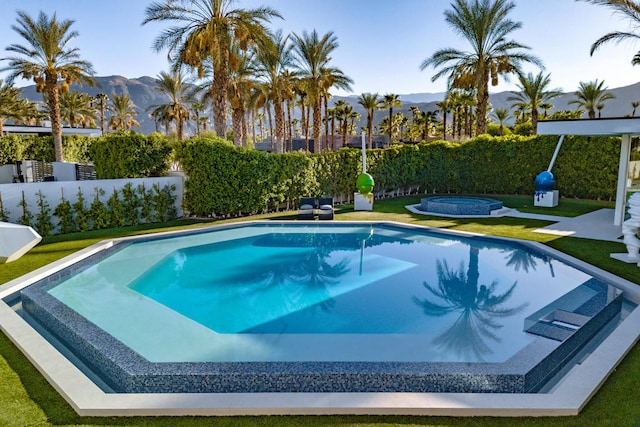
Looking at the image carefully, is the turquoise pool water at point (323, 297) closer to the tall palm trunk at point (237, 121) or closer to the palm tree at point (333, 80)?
Answer: the tall palm trunk at point (237, 121)

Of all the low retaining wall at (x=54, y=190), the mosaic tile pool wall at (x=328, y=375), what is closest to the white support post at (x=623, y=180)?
the mosaic tile pool wall at (x=328, y=375)

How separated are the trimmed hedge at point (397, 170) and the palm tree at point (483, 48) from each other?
4024 mm

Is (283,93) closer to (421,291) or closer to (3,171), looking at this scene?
(3,171)

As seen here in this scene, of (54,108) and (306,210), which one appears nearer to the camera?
(306,210)

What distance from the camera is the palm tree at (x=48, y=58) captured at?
2539 centimetres

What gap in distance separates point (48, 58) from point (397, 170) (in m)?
22.7

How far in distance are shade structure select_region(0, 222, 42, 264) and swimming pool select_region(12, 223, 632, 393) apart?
5.19 ft

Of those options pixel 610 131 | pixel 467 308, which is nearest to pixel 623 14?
pixel 610 131

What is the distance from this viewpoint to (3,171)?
2462 cm

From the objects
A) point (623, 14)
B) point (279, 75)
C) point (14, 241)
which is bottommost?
point (14, 241)

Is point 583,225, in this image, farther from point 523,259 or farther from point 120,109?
point 120,109

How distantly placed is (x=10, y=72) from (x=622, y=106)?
158 meters

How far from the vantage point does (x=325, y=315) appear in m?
7.80

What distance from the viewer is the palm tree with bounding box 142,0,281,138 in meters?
18.6
